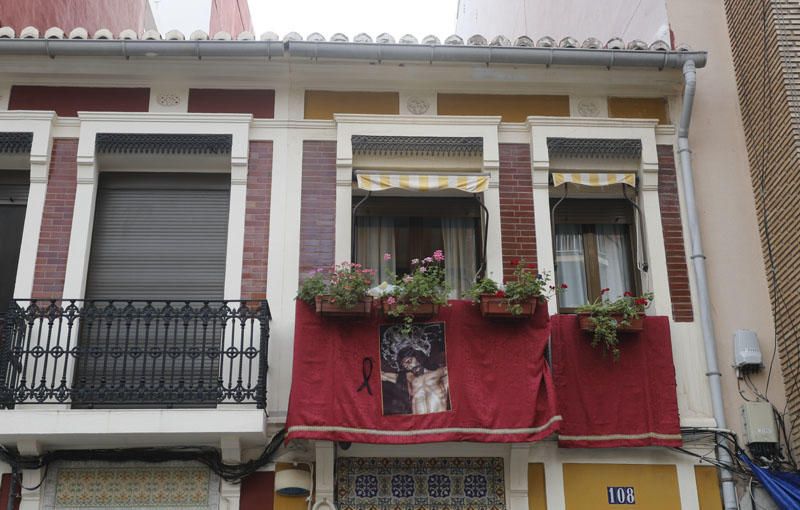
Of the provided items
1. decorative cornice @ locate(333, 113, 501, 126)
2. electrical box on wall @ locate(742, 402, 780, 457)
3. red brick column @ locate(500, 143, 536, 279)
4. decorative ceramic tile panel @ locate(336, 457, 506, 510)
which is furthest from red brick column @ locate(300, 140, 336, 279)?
electrical box on wall @ locate(742, 402, 780, 457)

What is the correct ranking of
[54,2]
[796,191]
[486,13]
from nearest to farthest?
1. [796,191]
2. [54,2]
3. [486,13]

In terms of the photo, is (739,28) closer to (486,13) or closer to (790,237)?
(790,237)

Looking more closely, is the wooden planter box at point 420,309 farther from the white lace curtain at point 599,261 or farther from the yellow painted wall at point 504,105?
the yellow painted wall at point 504,105

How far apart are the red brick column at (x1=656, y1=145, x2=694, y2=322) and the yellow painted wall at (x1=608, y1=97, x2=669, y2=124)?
0.41 metres

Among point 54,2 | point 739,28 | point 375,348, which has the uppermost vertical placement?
point 54,2

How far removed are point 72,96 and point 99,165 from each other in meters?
0.81

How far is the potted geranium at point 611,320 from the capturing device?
9.15 metres

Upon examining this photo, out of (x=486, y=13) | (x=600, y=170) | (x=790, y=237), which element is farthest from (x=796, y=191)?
(x=486, y=13)

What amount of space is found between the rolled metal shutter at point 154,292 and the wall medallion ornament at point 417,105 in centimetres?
213

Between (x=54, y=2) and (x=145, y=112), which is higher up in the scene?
(x=54, y=2)

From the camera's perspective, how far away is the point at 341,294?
348 inches

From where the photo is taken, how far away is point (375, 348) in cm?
907

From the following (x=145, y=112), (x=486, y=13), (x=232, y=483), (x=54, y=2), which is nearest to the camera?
(x=232, y=483)

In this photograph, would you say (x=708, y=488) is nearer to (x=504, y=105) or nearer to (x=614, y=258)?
(x=614, y=258)
